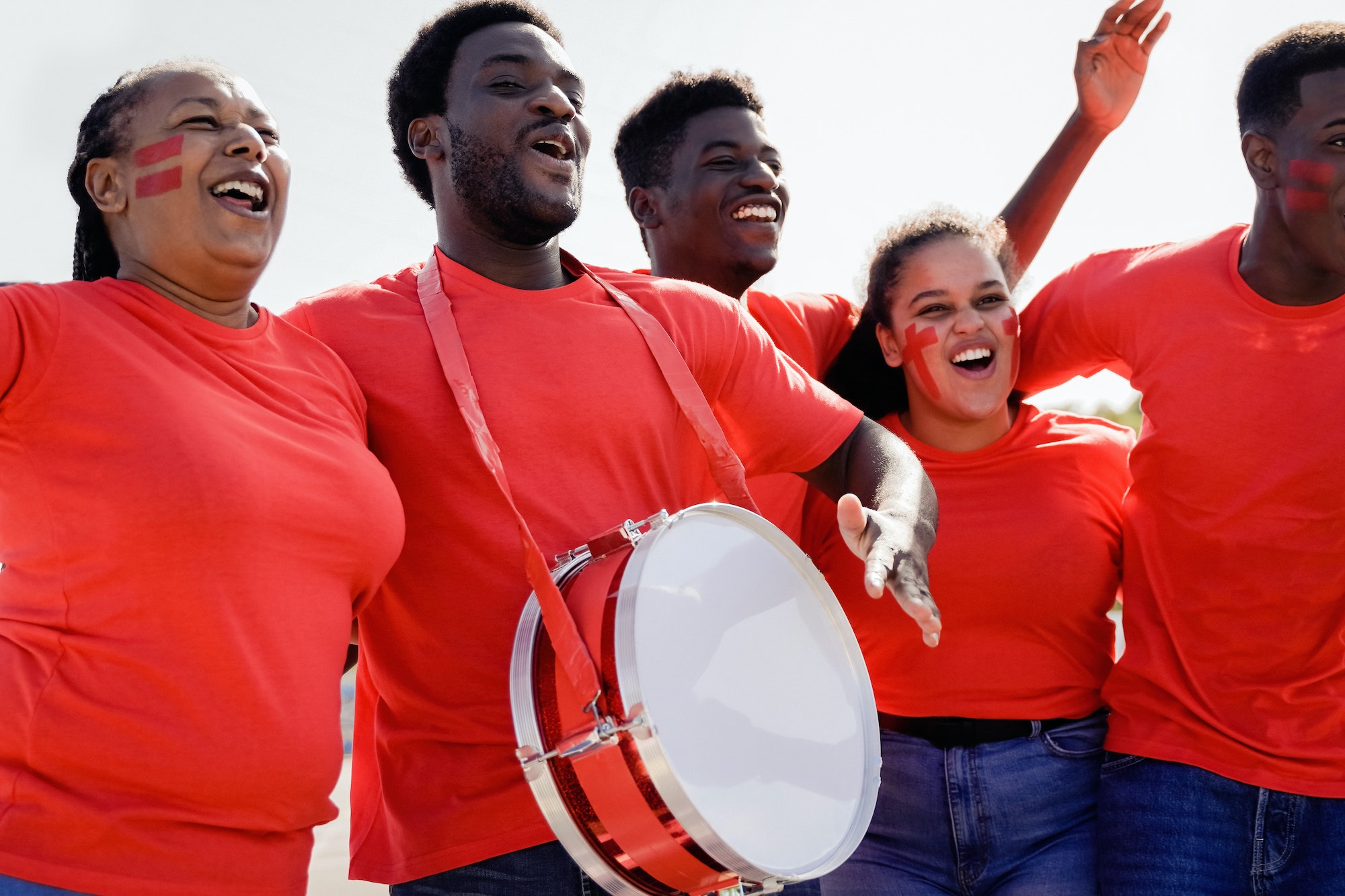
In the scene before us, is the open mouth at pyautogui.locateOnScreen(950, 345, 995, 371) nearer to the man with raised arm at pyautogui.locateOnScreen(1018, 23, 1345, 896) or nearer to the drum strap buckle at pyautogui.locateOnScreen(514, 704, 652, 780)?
the man with raised arm at pyautogui.locateOnScreen(1018, 23, 1345, 896)

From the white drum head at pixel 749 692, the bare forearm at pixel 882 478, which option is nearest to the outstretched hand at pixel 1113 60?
the bare forearm at pixel 882 478

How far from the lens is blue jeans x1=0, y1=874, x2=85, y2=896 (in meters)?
1.98

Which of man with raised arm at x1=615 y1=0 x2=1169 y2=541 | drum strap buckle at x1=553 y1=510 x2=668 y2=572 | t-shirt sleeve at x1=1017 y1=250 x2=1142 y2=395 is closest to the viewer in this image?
drum strap buckle at x1=553 y1=510 x2=668 y2=572

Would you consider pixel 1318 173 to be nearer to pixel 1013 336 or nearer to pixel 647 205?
pixel 1013 336

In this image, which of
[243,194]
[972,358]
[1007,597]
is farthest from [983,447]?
[243,194]

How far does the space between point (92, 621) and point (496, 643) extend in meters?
0.81

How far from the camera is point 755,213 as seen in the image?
430 centimetres

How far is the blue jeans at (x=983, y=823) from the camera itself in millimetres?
3148

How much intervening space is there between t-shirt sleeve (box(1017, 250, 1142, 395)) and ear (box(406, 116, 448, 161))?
1.84 m

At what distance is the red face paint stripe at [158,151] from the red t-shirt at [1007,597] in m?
2.05

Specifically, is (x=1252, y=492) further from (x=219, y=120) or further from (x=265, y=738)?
(x=219, y=120)

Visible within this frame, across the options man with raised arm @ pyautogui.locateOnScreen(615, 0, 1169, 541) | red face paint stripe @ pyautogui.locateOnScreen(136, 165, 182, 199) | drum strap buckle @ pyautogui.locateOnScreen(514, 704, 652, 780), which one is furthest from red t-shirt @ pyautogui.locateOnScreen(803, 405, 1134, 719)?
red face paint stripe @ pyautogui.locateOnScreen(136, 165, 182, 199)

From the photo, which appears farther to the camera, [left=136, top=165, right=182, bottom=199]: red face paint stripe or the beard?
the beard

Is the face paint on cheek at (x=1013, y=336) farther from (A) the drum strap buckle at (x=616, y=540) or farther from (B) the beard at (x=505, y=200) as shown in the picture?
(A) the drum strap buckle at (x=616, y=540)
